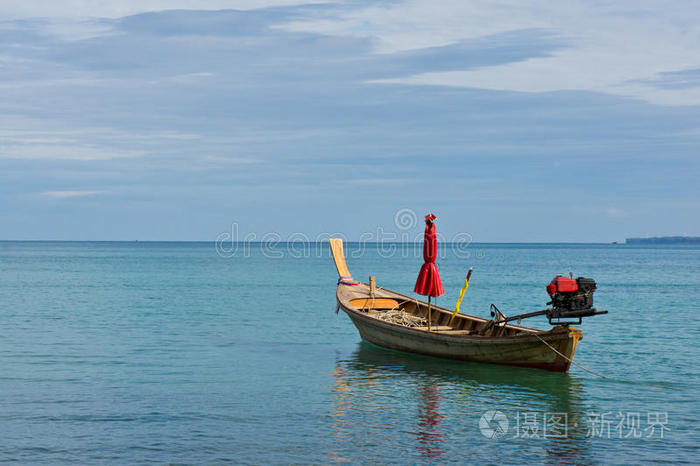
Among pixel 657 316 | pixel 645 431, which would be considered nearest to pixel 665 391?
pixel 645 431

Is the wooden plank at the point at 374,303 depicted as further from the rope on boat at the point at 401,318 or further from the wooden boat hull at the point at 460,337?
the rope on boat at the point at 401,318

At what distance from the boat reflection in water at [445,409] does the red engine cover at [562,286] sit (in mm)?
2854

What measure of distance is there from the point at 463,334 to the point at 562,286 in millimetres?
5585

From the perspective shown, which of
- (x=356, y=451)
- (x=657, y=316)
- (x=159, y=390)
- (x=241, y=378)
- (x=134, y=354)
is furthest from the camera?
(x=657, y=316)

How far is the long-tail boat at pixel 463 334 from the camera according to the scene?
67.1ft

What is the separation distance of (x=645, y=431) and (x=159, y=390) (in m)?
12.5

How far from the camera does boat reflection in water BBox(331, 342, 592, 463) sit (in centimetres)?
1467

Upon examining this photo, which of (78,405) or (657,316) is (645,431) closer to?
(78,405)

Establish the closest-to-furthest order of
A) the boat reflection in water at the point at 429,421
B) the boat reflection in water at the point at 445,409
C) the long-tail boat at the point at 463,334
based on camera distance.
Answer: the boat reflection in water at the point at 445,409 → the boat reflection in water at the point at 429,421 → the long-tail boat at the point at 463,334

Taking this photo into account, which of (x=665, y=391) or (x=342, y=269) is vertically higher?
(x=342, y=269)

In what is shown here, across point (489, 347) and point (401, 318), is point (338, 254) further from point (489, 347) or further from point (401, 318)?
point (489, 347)

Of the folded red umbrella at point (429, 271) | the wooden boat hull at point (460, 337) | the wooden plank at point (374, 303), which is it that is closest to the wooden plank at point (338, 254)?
the wooden boat hull at point (460, 337)

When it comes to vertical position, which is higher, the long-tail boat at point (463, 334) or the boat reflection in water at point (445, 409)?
the long-tail boat at point (463, 334)

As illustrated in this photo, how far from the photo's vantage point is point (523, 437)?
50.7 feet
